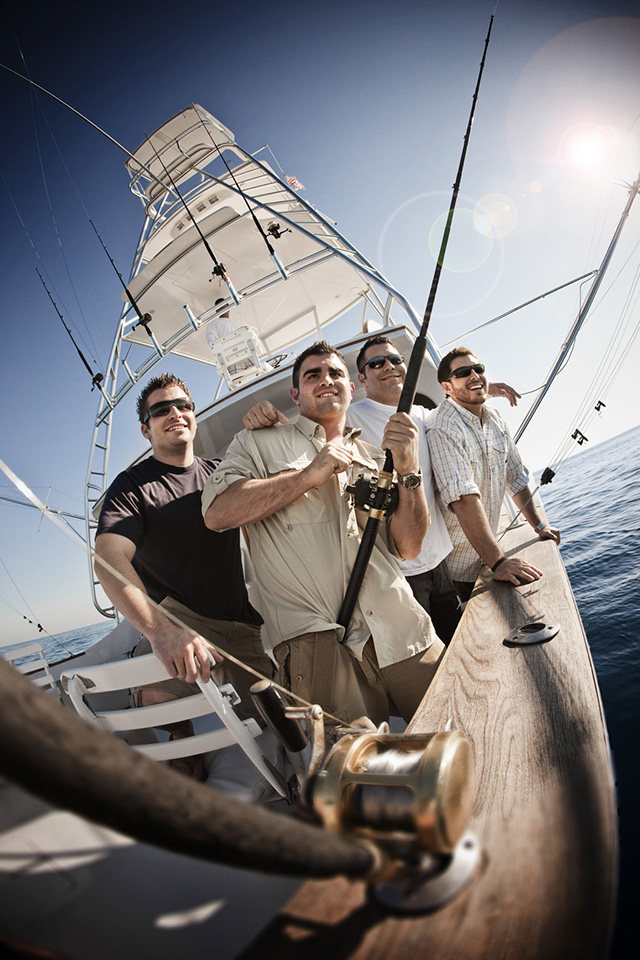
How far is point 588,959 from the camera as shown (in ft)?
1.22

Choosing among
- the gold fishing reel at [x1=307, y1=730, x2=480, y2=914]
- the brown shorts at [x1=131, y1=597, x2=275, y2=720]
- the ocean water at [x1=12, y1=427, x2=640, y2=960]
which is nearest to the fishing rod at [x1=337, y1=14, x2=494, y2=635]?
the brown shorts at [x1=131, y1=597, x2=275, y2=720]

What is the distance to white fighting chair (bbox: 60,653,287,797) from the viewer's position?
1551 mm

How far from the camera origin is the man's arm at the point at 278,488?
1.75 metres

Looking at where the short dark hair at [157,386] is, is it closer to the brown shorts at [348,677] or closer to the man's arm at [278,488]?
the man's arm at [278,488]

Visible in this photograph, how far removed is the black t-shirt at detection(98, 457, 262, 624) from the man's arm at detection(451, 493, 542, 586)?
3.92 feet

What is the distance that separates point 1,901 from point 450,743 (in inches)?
16.8

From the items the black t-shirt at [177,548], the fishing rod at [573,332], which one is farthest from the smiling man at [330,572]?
the fishing rod at [573,332]

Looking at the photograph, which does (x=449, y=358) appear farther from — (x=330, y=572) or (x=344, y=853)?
(x=344, y=853)

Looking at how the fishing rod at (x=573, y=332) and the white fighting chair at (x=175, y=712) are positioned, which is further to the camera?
the fishing rod at (x=573, y=332)

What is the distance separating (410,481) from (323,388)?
0.59 meters

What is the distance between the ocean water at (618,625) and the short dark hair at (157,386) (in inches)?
54.3

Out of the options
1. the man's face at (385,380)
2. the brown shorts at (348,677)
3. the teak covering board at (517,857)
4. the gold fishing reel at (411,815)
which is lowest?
the brown shorts at (348,677)

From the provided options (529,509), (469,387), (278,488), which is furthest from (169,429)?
(529,509)

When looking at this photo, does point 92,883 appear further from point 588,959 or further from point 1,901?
point 588,959
